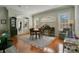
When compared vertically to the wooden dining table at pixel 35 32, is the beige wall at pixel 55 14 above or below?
above

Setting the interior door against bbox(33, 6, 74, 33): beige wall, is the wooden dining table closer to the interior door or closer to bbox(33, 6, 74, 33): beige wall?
bbox(33, 6, 74, 33): beige wall

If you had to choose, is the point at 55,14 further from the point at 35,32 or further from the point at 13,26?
the point at 13,26

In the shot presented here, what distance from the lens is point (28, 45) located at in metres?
2.38

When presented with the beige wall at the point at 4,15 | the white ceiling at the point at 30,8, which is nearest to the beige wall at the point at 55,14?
the white ceiling at the point at 30,8

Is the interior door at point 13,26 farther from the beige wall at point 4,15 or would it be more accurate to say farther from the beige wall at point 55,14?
the beige wall at point 55,14

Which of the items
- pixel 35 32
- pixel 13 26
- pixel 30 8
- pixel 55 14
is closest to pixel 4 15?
pixel 13 26

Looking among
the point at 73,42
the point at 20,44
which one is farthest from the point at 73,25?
the point at 20,44

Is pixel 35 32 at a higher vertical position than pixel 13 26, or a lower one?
lower

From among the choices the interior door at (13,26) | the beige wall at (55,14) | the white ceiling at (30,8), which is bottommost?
the interior door at (13,26)

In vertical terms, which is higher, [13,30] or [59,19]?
[59,19]

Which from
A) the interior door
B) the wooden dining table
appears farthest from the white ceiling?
the wooden dining table

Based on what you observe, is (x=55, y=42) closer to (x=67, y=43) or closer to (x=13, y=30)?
(x=67, y=43)

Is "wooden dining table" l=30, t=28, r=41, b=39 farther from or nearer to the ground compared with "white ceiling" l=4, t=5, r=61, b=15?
nearer to the ground
